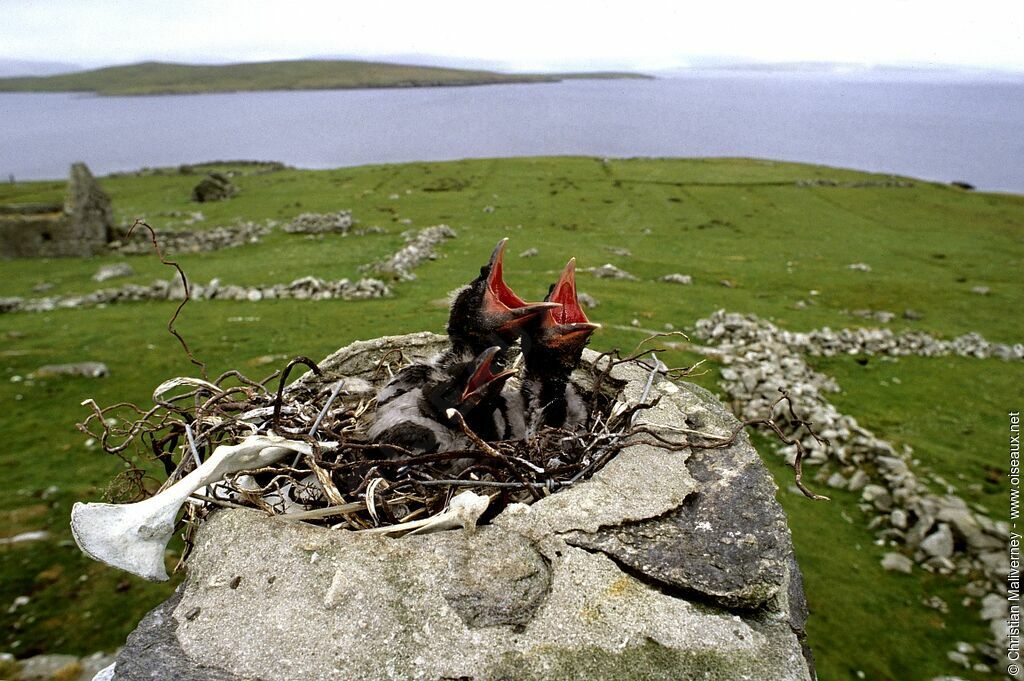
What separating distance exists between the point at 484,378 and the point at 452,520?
798 millimetres

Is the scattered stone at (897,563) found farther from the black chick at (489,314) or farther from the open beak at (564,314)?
the black chick at (489,314)

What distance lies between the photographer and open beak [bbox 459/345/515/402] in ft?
10.1

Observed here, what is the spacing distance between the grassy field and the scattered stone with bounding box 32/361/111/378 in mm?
228

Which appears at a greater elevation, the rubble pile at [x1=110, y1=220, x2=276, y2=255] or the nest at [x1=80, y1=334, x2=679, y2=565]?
the nest at [x1=80, y1=334, x2=679, y2=565]

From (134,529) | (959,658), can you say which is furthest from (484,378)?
(959,658)

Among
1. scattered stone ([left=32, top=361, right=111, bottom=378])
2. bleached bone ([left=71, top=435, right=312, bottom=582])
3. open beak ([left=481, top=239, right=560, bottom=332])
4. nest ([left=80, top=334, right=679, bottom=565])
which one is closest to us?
bleached bone ([left=71, top=435, right=312, bottom=582])

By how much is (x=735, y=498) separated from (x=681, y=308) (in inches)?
428

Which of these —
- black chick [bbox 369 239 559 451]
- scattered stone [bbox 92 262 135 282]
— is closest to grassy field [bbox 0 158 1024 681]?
scattered stone [bbox 92 262 135 282]

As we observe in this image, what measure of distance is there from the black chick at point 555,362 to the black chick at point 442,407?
299 mm

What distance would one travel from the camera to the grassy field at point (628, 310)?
5559 mm

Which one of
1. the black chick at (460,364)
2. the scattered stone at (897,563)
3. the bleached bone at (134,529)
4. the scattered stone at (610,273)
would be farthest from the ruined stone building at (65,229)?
the scattered stone at (897,563)

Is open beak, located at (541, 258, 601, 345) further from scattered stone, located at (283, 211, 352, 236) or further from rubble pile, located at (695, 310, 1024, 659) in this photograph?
scattered stone, located at (283, 211, 352, 236)

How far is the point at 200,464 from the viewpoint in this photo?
2.88m

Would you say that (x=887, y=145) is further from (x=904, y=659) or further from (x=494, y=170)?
(x=904, y=659)
